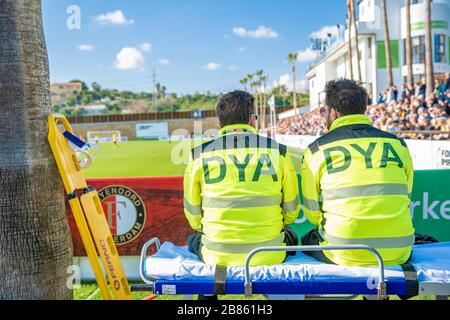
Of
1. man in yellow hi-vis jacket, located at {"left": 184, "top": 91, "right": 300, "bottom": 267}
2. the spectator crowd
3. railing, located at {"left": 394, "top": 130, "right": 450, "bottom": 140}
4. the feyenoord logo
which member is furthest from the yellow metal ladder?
railing, located at {"left": 394, "top": 130, "right": 450, "bottom": 140}

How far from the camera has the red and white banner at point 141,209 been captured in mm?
5898

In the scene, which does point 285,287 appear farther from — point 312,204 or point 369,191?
point 369,191

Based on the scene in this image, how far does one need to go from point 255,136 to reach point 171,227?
2.77 meters

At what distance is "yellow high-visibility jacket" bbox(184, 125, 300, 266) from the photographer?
3.39 meters

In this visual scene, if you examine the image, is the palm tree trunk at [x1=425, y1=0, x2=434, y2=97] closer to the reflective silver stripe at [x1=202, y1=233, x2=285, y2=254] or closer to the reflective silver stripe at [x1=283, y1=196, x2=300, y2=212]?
the reflective silver stripe at [x1=283, y1=196, x2=300, y2=212]

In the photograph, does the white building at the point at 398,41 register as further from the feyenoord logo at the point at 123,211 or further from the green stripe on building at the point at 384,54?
the feyenoord logo at the point at 123,211

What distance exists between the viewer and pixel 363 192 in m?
3.28

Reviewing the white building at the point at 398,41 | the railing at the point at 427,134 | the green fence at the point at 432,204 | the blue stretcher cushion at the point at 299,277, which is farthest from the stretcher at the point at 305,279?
the white building at the point at 398,41

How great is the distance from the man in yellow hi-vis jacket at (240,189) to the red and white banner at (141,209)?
228 centimetres

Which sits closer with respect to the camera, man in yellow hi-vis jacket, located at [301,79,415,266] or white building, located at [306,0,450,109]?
man in yellow hi-vis jacket, located at [301,79,415,266]

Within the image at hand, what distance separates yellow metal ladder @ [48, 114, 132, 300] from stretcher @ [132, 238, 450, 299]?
2.90 ft

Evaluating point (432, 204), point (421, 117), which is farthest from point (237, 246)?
point (421, 117)

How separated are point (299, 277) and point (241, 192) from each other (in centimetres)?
71
